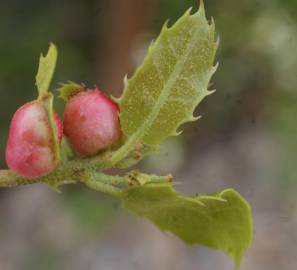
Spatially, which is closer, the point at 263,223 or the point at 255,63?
the point at 255,63

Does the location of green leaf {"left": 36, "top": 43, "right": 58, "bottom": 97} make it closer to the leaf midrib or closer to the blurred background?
the leaf midrib

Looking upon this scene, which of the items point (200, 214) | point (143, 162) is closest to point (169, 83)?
point (200, 214)

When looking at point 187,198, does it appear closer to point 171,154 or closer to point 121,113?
point 121,113

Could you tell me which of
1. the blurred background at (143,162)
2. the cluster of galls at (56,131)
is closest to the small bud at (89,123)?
the cluster of galls at (56,131)

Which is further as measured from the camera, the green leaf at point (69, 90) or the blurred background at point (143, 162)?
the blurred background at point (143, 162)

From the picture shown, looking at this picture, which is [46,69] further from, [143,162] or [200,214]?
[143,162]

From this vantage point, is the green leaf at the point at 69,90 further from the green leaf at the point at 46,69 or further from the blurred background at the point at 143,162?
the blurred background at the point at 143,162

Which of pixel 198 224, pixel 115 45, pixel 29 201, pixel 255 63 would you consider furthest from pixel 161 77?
pixel 29 201
